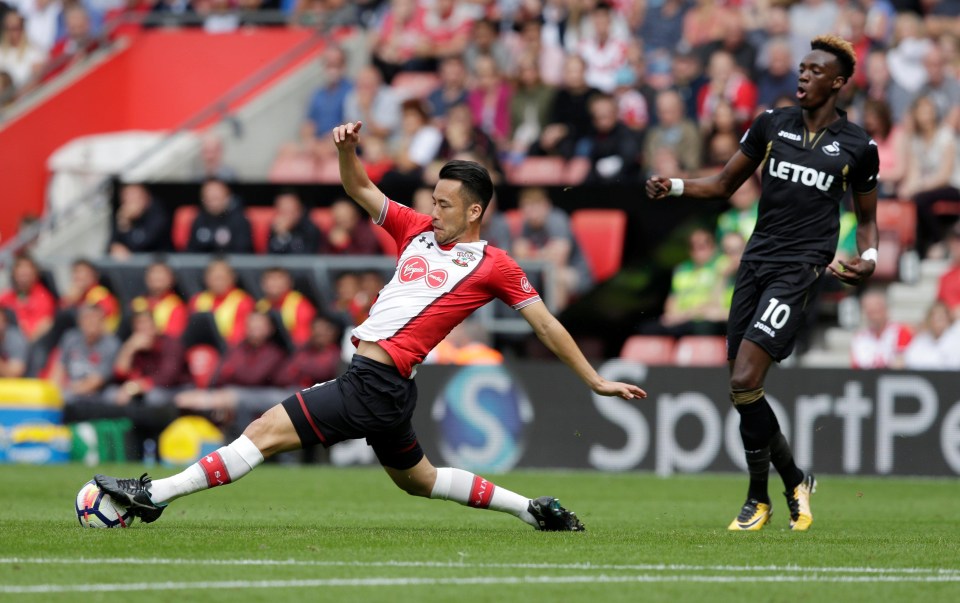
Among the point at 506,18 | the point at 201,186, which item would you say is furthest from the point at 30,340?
the point at 506,18

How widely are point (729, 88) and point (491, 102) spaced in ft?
10.0

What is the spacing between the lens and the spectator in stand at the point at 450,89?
20.5m

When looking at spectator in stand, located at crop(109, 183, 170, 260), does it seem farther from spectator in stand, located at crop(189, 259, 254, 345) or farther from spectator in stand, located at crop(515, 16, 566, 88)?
spectator in stand, located at crop(515, 16, 566, 88)

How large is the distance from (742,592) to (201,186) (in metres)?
14.5

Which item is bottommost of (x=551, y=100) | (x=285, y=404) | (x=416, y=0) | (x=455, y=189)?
(x=285, y=404)

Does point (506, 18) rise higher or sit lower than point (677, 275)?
higher

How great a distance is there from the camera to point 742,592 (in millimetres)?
6590

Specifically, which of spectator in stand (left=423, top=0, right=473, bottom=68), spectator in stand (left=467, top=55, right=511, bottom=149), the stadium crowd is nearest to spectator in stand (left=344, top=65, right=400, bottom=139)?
the stadium crowd

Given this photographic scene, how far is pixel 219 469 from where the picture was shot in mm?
8383

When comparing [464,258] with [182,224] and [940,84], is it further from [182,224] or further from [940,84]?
[182,224]

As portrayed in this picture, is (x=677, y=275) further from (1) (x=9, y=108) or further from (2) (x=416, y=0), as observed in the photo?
(1) (x=9, y=108)

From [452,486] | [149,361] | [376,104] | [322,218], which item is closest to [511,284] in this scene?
[452,486]

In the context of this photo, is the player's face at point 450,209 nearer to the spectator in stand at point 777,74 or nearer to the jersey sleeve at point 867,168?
the jersey sleeve at point 867,168

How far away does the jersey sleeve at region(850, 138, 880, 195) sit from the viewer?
31.0ft
